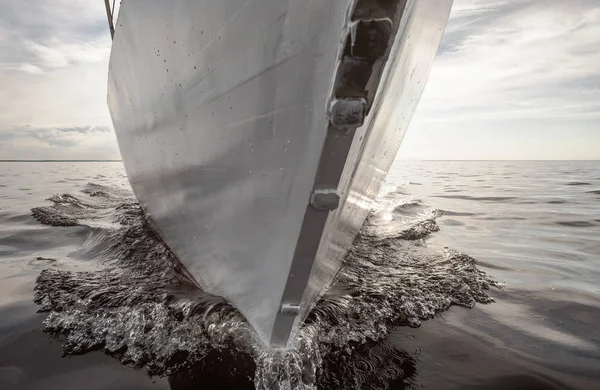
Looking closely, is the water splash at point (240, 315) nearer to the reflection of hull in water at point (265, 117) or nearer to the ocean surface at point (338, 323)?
the ocean surface at point (338, 323)

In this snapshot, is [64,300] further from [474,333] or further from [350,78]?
[474,333]

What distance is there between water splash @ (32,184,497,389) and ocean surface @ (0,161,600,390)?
0.01m

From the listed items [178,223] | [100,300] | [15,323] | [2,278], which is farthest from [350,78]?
[2,278]

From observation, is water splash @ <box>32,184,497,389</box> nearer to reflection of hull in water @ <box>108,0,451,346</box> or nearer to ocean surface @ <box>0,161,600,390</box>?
ocean surface @ <box>0,161,600,390</box>

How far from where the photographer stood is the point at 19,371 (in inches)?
95.9

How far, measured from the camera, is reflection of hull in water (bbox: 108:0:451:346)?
1.44 metres

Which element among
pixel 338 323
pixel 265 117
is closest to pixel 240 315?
pixel 338 323

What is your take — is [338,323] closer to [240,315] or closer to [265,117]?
[240,315]

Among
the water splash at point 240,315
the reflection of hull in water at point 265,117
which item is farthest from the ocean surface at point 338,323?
the reflection of hull in water at point 265,117

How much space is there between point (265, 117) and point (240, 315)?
6.05 feet

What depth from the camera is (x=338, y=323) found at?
9.70ft

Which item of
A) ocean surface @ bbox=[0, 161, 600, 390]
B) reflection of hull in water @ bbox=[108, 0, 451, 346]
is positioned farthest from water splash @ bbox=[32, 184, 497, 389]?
reflection of hull in water @ bbox=[108, 0, 451, 346]

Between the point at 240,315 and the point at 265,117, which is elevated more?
the point at 265,117

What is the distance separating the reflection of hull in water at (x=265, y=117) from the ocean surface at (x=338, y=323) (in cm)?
33
